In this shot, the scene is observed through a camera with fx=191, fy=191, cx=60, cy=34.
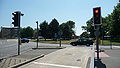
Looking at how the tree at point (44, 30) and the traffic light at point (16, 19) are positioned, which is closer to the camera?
the traffic light at point (16, 19)

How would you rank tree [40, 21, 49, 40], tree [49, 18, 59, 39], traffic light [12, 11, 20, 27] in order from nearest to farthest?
traffic light [12, 11, 20, 27] < tree [49, 18, 59, 39] < tree [40, 21, 49, 40]

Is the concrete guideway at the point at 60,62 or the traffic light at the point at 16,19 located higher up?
the traffic light at the point at 16,19

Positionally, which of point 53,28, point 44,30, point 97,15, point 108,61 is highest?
point 53,28

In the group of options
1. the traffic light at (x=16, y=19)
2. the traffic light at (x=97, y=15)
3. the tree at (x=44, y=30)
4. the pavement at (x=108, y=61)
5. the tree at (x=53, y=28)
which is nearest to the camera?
the pavement at (x=108, y=61)

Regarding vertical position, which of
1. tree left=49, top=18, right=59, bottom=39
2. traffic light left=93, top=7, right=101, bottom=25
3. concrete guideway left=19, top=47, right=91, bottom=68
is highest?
tree left=49, top=18, right=59, bottom=39

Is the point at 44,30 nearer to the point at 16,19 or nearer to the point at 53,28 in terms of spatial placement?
the point at 53,28

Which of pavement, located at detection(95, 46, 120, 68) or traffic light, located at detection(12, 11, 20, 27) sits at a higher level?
traffic light, located at detection(12, 11, 20, 27)

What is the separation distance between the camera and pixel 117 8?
6512cm

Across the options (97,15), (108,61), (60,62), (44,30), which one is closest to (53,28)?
(44,30)

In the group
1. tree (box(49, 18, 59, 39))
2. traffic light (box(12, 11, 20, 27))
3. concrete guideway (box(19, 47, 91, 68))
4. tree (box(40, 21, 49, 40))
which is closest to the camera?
concrete guideway (box(19, 47, 91, 68))

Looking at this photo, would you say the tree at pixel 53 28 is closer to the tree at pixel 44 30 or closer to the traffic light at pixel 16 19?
the tree at pixel 44 30

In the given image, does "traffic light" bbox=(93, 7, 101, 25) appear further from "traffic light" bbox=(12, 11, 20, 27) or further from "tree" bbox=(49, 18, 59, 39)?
"tree" bbox=(49, 18, 59, 39)

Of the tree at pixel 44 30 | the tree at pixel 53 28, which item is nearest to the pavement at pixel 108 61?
the tree at pixel 53 28

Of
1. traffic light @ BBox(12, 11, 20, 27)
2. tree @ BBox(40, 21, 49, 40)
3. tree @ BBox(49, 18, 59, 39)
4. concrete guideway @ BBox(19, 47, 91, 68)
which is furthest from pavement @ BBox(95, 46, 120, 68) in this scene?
tree @ BBox(40, 21, 49, 40)
